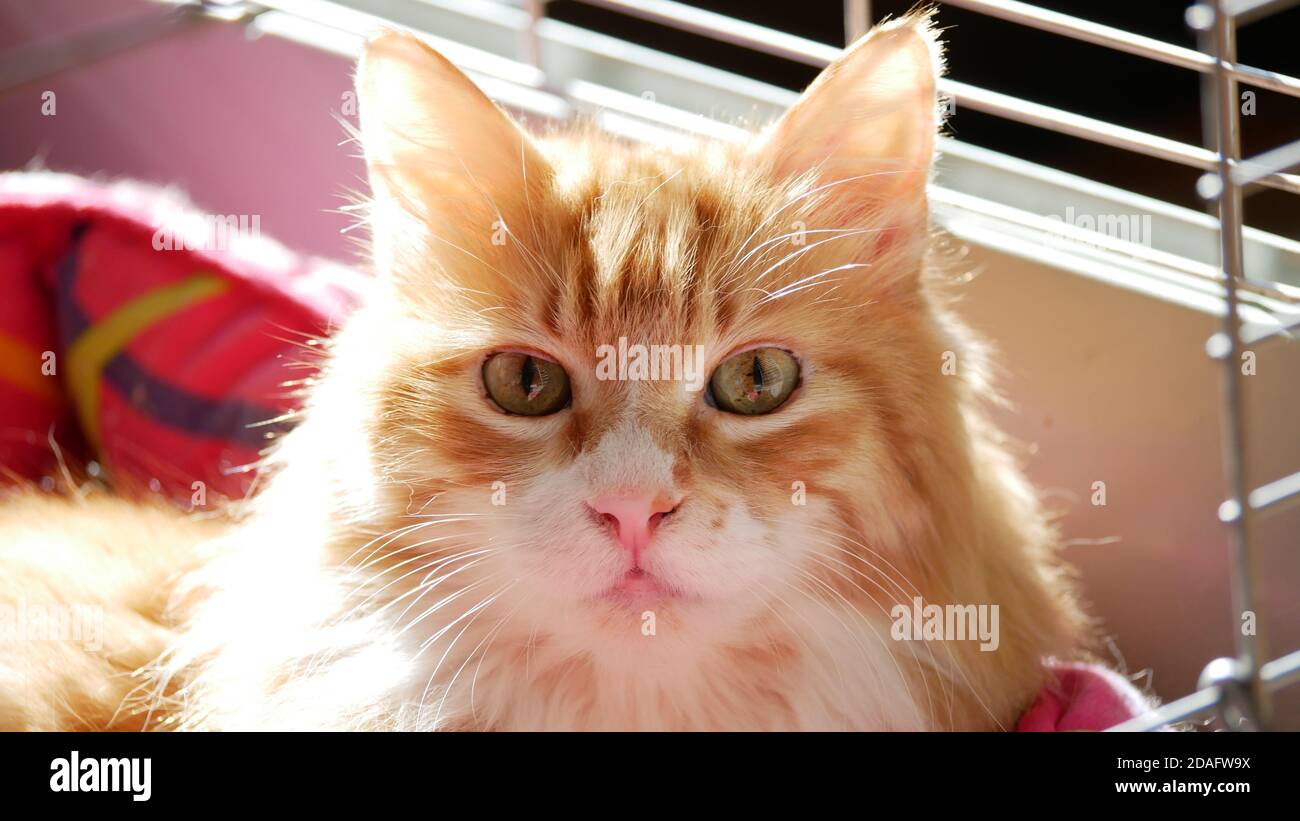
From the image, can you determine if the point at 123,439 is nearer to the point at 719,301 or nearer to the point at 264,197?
the point at 264,197

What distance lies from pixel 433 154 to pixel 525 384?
0.29 m

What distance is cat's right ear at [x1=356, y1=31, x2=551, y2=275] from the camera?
1.26 meters

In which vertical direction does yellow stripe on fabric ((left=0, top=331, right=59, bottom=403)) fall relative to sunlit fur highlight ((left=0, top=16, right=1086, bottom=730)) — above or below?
above

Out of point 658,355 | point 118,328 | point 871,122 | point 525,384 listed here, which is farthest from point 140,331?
point 871,122

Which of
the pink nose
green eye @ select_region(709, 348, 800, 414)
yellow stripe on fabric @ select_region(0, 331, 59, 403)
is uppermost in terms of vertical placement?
yellow stripe on fabric @ select_region(0, 331, 59, 403)

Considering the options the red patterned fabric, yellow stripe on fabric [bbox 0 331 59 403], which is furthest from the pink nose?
yellow stripe on fabric [bbox 0 331 59 403]

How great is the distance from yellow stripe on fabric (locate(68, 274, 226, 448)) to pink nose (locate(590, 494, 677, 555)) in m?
1.20

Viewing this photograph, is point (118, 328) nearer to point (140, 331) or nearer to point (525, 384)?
point (140, 331)

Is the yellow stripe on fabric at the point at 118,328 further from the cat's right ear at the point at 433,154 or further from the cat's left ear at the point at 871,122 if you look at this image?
the cat's left ear at the point at 871,122

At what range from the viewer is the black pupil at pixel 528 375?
1.23 metres

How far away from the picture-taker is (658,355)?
118cm

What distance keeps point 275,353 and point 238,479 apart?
0.22m

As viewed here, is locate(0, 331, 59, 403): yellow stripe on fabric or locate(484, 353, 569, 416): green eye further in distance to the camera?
locate(0, 331, 59, 403): yellow stripe on fabric

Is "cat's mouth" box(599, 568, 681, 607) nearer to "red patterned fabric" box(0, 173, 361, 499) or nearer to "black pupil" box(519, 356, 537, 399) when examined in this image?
"black pupil" box(519, 356, 537, 399)
